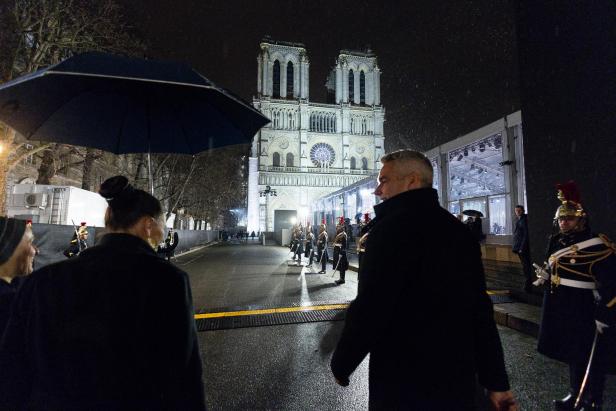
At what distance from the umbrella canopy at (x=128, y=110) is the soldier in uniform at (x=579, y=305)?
338 cm

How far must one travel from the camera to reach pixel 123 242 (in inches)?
51.1

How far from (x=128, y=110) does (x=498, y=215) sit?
38.6 feet

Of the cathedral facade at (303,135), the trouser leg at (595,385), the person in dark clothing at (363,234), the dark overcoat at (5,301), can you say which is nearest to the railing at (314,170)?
the cathedral facade at (303,135)

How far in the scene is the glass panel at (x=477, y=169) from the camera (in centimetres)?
1106

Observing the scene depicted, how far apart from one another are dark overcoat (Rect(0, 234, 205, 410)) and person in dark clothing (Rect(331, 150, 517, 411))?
73cm

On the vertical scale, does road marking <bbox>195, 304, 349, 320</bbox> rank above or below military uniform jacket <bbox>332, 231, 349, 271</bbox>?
below

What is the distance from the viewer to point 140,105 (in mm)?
2957

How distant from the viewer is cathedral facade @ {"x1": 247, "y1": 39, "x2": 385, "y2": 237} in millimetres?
54031

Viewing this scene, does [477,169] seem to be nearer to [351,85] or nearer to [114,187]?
[114,187]

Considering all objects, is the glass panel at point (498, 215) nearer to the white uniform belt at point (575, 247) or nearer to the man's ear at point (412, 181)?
the white uniform belt at point (575, 247)

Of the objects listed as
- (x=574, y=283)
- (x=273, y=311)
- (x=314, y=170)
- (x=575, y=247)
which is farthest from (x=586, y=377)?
(x=314, y=170)

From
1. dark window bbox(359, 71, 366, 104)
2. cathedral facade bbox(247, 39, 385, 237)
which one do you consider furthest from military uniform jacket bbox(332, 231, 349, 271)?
dark window bbox(359, 71, 366, 104)

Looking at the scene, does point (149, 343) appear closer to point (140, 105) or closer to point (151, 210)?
point (151, 210)

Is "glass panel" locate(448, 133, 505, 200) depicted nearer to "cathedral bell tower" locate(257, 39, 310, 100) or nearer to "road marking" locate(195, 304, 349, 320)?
"road marking" locate(195, 304, 349, 320)
